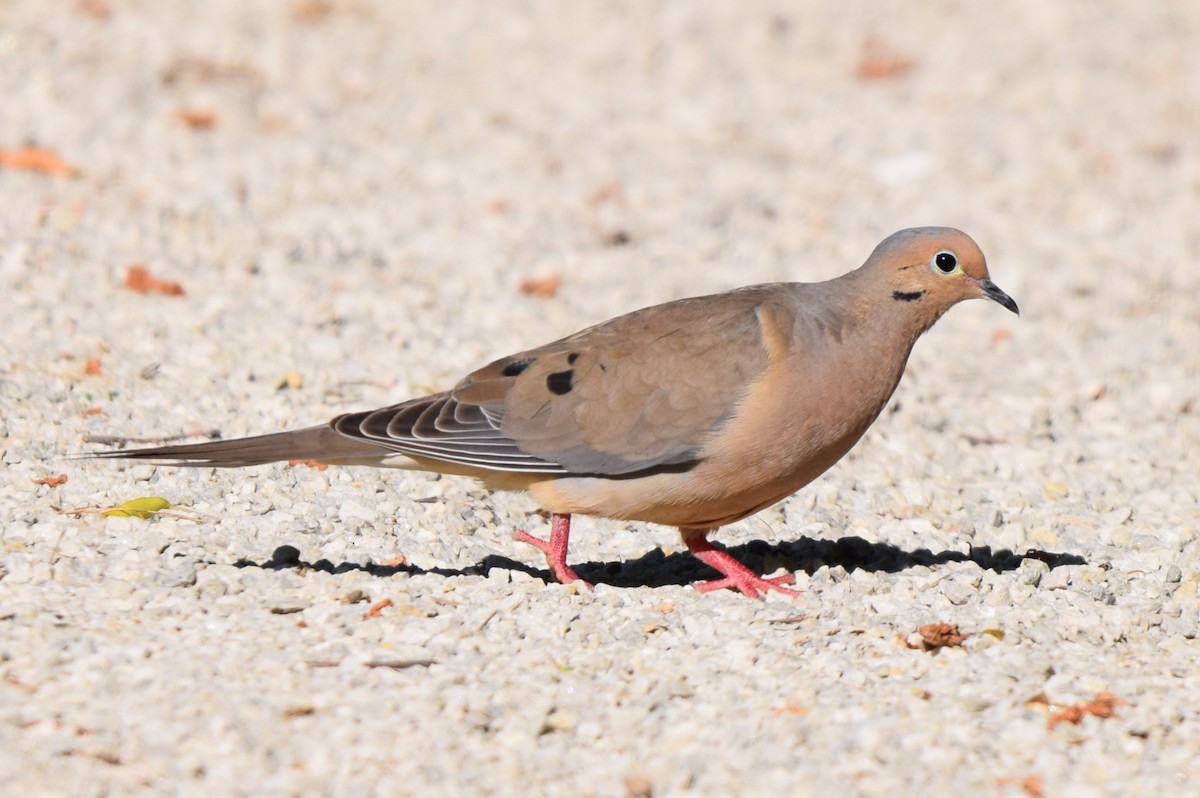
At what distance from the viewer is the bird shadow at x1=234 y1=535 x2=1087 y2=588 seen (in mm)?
5305

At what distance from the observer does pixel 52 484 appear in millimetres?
5254

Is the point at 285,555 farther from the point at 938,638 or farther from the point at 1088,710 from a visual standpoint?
the point at 1088,710

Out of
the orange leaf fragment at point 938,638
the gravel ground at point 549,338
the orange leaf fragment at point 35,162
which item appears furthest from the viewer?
the orange leaf fragment at point 35,162

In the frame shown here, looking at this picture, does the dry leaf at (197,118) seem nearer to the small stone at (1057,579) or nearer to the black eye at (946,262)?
the black eye at (946,262)

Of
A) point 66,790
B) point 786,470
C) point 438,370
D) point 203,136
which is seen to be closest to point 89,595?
point 66,790

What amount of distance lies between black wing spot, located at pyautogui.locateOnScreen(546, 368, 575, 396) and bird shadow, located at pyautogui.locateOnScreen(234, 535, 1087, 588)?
0.62m

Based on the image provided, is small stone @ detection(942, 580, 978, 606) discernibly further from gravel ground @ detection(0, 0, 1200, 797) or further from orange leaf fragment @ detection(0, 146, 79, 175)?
orange leaf fragment @ detection(0, 146, 79, 175)

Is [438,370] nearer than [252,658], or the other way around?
[252,658]

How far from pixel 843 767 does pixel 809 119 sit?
7.33 m

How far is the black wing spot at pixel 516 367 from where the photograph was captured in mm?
5348

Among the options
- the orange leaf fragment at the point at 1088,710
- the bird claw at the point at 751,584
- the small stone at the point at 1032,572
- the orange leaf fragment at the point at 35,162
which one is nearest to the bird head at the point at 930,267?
the small stone at the point at 1032,572

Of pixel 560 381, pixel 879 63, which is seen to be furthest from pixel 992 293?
pixel 879 63

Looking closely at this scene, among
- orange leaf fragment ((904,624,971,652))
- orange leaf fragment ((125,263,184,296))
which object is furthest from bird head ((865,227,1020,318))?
orange leaf fragment ((125,263,184,296))

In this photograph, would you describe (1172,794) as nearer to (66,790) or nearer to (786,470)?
(786,470)
